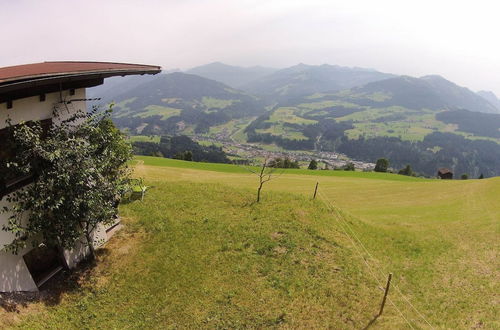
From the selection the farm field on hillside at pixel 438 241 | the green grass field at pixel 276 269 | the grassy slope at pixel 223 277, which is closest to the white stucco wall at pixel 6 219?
the green grass field at pixel 276 269

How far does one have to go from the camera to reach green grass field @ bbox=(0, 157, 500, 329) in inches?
664

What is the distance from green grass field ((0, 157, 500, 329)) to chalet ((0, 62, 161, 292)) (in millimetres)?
1797

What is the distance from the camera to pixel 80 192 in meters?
16.4

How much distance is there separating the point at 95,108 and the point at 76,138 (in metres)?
2.82

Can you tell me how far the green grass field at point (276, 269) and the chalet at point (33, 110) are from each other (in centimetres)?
180

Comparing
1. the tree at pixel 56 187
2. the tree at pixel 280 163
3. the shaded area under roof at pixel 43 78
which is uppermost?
the shaded area under roof at pixel 43 78

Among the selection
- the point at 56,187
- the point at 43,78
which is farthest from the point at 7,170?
the point at 43,78

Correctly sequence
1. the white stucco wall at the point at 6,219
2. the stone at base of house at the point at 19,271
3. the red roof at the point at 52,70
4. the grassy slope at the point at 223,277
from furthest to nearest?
the grassy slope at the point at 223,277
the stone at base of house at the point at 19,271
the white stucco wall at the point at 6,219
the red roof at the point at 52,70

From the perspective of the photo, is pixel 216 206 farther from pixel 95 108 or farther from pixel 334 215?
pixel 95 108

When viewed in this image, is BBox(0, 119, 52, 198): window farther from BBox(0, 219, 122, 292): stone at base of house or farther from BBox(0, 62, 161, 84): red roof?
BBox(0, 219, 122, 292): stone at base of house

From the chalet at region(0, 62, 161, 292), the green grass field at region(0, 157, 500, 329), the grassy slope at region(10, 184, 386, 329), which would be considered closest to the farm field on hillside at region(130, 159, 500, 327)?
the green grass field at region(0, 157, 500, 329)

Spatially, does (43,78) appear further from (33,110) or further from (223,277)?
(223,277)

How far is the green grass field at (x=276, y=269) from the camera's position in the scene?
664 inches

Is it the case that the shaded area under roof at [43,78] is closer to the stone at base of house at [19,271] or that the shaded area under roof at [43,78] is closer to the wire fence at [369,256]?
the stone at base of house at [19,271]
